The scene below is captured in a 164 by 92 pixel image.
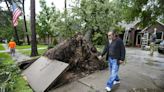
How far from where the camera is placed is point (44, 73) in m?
6.91

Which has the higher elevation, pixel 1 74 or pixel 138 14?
pixel 138 14

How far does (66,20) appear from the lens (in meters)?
10.7

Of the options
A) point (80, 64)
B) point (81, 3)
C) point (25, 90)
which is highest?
point (81, 3)

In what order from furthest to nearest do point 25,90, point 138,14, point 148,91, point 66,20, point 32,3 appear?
point 32,3
point 66,20
point 138,14
point 25,90
point 148,91

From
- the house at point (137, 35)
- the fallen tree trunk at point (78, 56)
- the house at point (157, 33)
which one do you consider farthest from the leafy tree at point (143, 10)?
the house at point (137, 35)

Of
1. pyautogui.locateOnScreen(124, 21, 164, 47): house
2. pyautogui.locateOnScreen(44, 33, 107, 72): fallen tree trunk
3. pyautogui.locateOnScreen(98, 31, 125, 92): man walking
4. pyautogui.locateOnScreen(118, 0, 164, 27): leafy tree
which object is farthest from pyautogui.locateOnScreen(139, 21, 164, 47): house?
pyautogui.locateOnScreen(98, 31, 125, 92): man walking

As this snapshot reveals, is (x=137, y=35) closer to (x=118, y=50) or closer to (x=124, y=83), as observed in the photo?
(x=124, y=83)

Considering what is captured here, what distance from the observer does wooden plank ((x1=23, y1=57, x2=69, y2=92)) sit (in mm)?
6078

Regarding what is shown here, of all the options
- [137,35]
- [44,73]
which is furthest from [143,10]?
[137,35]

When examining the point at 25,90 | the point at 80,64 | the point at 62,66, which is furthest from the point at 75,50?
the point at 25,90

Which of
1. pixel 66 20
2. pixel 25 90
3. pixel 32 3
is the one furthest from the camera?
pixel 32 3

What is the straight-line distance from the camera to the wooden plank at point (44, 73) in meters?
6.08

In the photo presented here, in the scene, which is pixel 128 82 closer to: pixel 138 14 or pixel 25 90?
pixel 25 90

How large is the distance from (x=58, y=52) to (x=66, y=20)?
341cm
